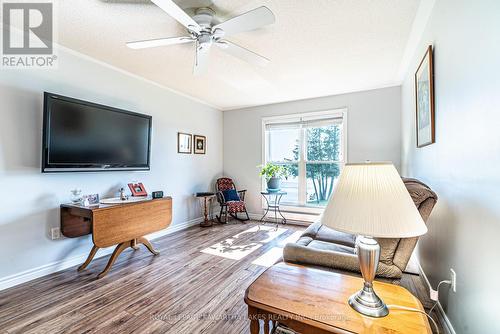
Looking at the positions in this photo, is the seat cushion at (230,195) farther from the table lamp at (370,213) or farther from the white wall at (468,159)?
the table lamp at (370,213)

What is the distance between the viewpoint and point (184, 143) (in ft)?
13.3

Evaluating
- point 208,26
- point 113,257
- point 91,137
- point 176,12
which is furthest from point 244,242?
point 176,12

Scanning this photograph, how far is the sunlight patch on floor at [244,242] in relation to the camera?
291cm

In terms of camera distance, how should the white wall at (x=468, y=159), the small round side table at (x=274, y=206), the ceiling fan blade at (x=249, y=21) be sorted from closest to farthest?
the white wall at (x=468, y=159) → the ceiling fan blade at (x=249, y=21) → the small round side table at (x=274, y=206)

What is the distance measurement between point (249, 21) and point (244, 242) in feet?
9.03

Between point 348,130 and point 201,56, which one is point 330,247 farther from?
point 348,130

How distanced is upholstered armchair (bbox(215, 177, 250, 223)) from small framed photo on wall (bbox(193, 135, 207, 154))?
710mm

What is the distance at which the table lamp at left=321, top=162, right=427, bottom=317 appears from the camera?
32.4 inches

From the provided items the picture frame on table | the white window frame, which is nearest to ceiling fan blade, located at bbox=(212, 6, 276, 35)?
the picture frame on table

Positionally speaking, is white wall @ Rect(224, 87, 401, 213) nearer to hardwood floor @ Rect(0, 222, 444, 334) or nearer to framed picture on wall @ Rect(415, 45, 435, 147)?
framed picture on wall @ Rect(415, 45, 435, 147)

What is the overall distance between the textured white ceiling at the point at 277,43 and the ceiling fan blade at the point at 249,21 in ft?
0.56

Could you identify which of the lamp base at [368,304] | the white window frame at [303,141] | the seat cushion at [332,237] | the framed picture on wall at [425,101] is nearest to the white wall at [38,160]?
the white window frame at [303,141]

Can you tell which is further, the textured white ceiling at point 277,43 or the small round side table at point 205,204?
the small round side table at point 205,204

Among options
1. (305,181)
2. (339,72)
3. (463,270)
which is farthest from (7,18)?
(305,181)
